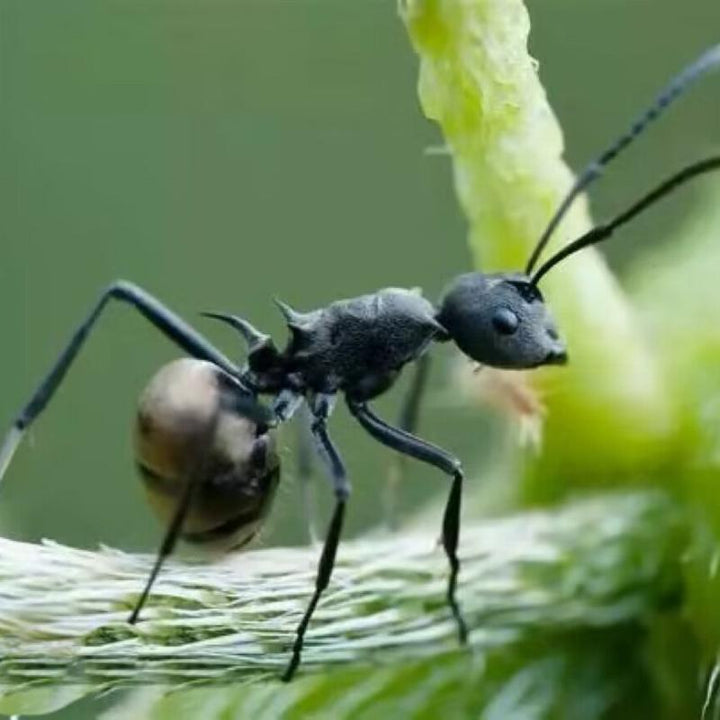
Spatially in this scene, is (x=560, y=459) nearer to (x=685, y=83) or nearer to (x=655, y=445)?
(x=655, y=445)

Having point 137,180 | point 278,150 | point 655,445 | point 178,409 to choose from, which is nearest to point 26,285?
point 137,180

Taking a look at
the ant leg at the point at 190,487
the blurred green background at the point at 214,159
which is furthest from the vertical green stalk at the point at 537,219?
the blurred green background at the point at 214,159

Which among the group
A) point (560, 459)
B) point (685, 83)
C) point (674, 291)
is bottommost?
point (560, 459)

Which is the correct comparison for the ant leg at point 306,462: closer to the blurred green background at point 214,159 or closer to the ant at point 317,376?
the ant at point 317,376

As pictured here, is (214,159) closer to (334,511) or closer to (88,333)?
(88,333)

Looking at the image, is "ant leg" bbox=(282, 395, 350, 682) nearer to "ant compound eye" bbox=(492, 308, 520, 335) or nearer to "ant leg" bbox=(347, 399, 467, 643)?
"ant leg" bbox=(347, 399, 467, 643)

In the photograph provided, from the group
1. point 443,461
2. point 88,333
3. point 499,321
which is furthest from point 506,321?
point 88,333
